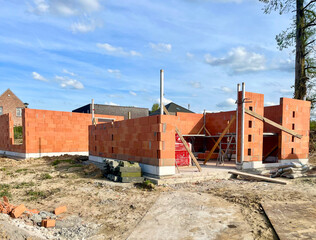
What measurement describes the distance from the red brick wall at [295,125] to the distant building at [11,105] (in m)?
34.8

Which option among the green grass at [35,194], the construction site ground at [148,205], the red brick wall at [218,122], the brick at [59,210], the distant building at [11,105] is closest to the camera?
the construction site ground at [148,205]

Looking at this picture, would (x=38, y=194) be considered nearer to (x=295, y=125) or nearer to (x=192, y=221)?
(x=192, y=221)

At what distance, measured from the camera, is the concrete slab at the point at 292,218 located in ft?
13.8

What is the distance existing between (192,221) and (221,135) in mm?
6733

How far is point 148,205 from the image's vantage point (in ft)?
20.0


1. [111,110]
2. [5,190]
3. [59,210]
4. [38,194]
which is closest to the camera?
[59,210]

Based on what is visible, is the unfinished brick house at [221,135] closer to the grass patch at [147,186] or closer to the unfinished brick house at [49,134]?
the grass patch at [147,186]

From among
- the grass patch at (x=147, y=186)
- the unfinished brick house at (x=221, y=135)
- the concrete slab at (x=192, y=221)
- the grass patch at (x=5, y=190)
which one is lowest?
the grass patch at (x=5, y=190)

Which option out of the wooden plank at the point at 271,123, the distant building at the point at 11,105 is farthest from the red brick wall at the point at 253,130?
the distant building at the point at 11,105

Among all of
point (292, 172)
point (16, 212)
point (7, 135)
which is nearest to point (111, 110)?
point (7, 135)

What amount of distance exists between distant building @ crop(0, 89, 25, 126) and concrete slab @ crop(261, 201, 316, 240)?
37.1 m

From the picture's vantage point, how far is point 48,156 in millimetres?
15430

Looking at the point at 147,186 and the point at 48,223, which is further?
the point at 147,186

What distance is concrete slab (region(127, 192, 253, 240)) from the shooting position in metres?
4.31
